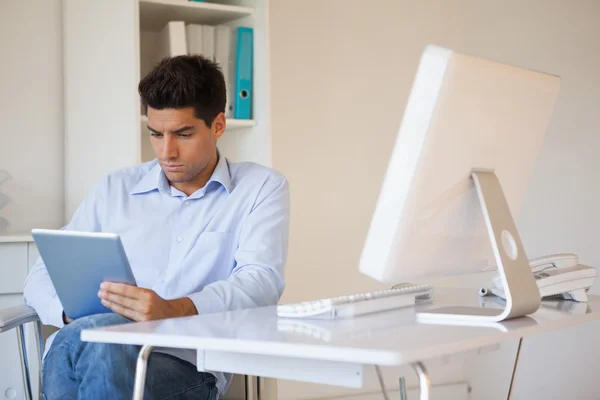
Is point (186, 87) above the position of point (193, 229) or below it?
above

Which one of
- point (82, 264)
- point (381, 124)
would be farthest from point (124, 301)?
point (381, 124)

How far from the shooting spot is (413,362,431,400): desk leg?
1179mm

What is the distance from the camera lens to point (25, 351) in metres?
2.12

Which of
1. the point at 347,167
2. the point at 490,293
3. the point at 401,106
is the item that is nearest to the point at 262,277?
the point at 490,293

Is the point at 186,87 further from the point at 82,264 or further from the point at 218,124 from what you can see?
the point at 82,264

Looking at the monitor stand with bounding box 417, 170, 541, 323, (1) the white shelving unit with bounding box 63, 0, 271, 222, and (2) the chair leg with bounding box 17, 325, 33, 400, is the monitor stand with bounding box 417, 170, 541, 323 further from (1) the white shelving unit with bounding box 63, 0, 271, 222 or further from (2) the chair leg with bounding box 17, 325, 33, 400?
(1) the white shelving unit with bounding box 63, 0, 271, 222

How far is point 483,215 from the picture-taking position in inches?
63.2

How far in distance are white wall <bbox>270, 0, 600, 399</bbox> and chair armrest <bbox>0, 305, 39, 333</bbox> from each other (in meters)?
1.75

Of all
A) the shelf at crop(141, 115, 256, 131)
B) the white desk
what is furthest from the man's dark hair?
the white desk

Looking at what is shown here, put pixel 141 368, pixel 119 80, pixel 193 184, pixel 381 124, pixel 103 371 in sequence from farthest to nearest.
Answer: pixel 381 124 → pixel 119 80 → pixel 193 184 → pixel 103 371 → pixel 141 368

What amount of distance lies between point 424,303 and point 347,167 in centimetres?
215

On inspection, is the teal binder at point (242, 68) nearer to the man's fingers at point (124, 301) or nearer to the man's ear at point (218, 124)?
the man's ear at point (218, 124)

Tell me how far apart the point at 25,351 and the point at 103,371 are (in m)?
0.70

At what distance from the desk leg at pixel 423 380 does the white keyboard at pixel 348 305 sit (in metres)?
0.31
